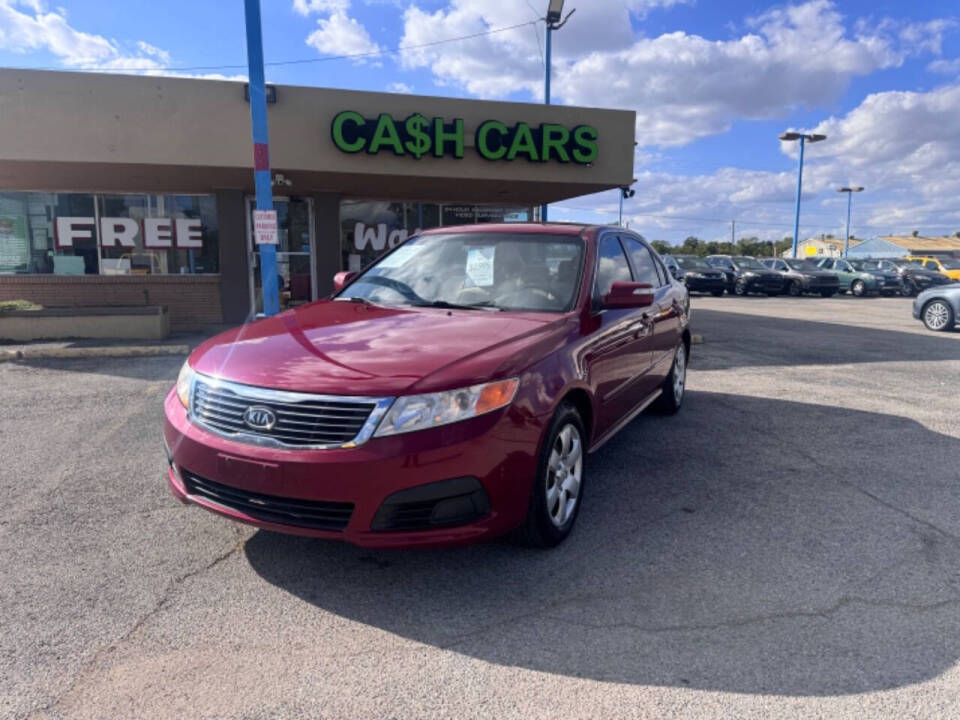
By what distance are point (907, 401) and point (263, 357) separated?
6959 mm

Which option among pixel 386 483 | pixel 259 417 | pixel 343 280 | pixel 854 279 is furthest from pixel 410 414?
pixel 854 279

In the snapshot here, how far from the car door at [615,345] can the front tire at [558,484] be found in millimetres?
425

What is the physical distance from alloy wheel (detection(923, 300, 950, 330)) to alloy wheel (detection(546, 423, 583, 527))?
14495 mm

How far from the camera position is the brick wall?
45.3ft

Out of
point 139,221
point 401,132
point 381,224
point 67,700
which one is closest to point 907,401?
point 67,700

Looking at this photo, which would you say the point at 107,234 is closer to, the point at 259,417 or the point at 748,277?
the point at 259,417

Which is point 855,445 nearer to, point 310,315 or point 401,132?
point 310,315

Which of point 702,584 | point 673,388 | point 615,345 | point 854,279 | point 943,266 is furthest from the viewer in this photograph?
point 943,266

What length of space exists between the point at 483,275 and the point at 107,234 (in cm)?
1241

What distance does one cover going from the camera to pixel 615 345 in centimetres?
432

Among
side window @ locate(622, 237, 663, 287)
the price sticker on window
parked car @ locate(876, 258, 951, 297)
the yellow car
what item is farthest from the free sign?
the yellow car

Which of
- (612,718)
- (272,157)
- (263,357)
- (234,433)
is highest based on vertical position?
(272,157)

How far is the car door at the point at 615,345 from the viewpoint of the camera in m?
4.06

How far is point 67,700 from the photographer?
2.35 meters
